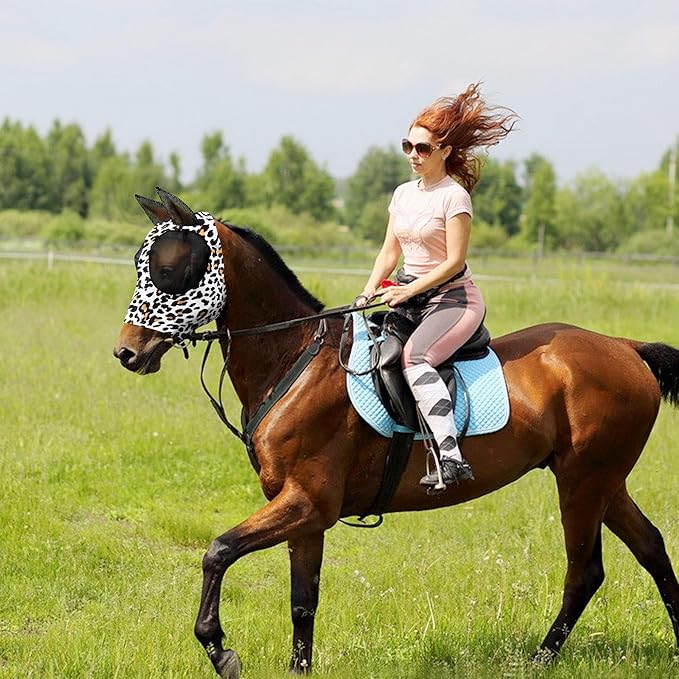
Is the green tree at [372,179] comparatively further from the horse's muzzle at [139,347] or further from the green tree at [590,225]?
the horse's muzzle at [139,347]

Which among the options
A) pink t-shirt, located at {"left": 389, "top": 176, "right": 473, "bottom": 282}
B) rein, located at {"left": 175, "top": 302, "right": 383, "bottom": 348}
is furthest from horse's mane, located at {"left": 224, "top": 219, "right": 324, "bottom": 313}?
pink t-shirt, located at {"left": 389, "top": 176, "right": 473, "bottom": 282}

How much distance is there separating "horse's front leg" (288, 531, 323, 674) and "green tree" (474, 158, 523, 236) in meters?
67.6

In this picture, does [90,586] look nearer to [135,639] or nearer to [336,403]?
[135,639]

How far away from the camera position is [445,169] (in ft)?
17.7

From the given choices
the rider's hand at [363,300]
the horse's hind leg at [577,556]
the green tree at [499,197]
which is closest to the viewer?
the rider's hand at [363,300]

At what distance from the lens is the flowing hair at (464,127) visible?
529cm

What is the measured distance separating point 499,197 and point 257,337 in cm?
7128

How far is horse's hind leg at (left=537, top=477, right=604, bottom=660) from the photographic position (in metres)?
5.75

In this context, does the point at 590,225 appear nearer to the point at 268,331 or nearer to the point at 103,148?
the point at 103,148

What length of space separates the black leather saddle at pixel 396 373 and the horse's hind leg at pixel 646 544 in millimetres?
1377

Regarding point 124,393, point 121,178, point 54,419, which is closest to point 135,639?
point 54,419

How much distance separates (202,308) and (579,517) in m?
2.35

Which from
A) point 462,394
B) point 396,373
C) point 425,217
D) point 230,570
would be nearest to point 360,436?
point 396,373

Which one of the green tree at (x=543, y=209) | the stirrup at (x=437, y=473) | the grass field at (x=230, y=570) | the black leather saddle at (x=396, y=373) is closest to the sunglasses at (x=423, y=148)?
the black leather saddle at (x=396, y=373)
